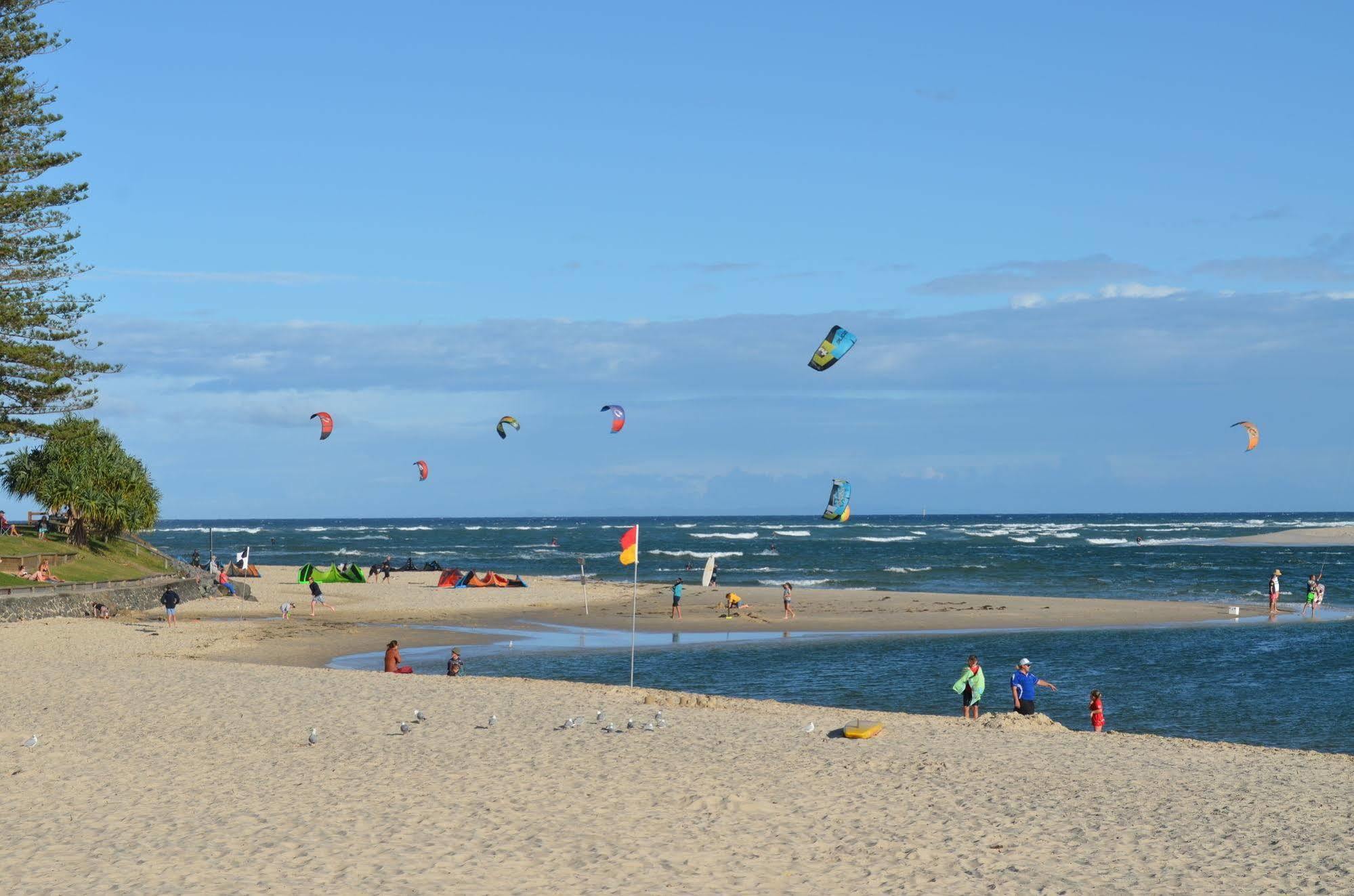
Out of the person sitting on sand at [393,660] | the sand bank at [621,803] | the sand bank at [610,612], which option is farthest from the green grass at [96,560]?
the sand bank at [621,803]

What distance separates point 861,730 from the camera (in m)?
14.6

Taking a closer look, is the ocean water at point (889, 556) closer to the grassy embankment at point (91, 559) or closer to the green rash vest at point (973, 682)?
the grassy embankment at point (91, 559)

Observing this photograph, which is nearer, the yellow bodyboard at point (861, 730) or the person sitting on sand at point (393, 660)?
the yellow bodyboard at point (861, 730)

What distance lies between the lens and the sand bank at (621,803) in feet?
29.7

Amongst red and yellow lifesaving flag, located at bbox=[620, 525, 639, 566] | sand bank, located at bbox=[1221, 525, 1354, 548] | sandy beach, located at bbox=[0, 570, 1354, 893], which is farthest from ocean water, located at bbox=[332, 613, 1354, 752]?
sand bank, located at bbox=[1221, 525, 1354, 548]

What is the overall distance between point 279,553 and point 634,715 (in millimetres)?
66656

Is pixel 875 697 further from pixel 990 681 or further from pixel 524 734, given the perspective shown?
pixel 524 734

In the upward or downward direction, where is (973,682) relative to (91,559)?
downward

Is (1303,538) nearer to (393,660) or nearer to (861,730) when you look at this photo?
(393,660)

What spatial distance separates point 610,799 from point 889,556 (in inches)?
2551

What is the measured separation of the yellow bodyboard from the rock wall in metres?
20.0

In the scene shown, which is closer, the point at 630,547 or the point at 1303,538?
the point at 630,547

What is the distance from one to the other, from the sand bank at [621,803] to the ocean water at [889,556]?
3086cm

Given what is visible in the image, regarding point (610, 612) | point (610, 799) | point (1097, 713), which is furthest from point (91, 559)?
point (610, 799)
